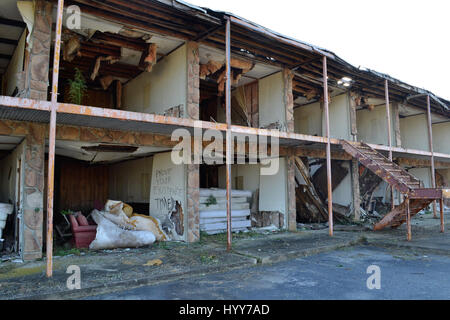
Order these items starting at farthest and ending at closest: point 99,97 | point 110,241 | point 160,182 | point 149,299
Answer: point 99,97
point 160,182
point 110,241
point 149,299

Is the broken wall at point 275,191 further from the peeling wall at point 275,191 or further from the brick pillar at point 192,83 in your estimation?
the brick pillar at point 192,83

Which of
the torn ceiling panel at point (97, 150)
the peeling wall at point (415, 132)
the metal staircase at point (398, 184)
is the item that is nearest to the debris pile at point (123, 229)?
the torn ceiling panel at point (97, 150)

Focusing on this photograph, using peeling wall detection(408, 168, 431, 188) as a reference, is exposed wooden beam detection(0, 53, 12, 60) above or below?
above

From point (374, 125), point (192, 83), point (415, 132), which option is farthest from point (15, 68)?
point (415, 132)

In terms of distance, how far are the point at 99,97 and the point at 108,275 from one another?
7.60 meters

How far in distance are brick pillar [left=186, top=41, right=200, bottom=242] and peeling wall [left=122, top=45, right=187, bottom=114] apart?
13 centimetres

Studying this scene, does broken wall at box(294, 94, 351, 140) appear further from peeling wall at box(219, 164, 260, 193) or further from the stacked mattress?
the stacked mattress

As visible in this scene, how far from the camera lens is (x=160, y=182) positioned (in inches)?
388

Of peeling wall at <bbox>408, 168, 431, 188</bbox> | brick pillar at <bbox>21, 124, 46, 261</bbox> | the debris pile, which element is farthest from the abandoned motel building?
peeling wall at <bbox>408, 168, 431, 188</bbox>

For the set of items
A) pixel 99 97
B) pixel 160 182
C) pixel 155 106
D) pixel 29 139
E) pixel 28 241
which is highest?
pixel 99 97

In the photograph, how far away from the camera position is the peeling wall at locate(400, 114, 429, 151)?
1691cm

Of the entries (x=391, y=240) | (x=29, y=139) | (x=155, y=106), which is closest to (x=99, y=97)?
(x=155, y=106)

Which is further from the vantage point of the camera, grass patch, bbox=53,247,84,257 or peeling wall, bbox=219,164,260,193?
peeling wall, bbox=219,164,260,193
